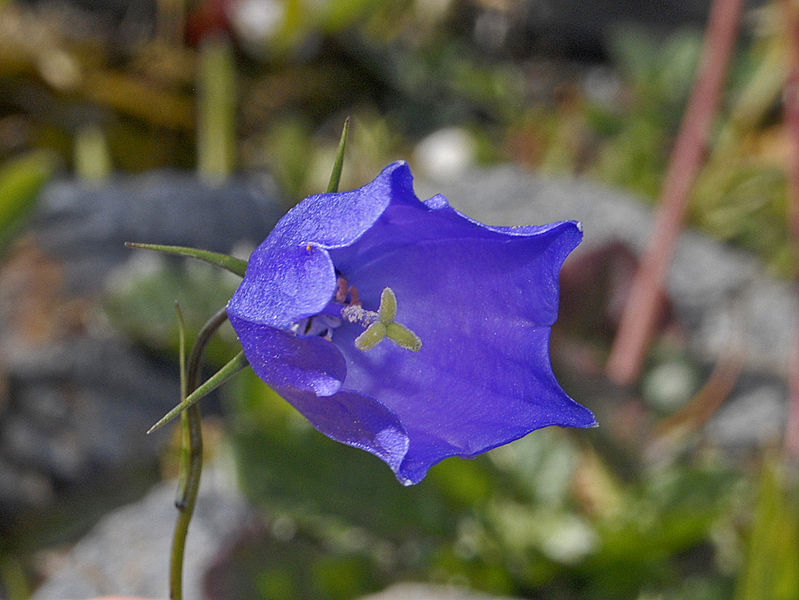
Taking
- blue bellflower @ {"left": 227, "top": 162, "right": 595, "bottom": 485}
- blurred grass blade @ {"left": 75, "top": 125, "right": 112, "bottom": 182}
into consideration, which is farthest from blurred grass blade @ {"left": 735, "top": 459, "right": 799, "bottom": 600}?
blurred grass blade @ {"left": 75, "top": 125, "right": 112, "bottom": 182}

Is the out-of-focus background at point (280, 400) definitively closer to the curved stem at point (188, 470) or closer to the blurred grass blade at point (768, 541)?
the blurred grass blade at point (768, 541)

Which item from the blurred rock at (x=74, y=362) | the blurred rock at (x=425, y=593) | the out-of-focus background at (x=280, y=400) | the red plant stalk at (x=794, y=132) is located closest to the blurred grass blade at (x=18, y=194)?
the out-of-focus background at (x=280, y=400)

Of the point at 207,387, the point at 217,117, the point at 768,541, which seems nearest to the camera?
the point at 207,387

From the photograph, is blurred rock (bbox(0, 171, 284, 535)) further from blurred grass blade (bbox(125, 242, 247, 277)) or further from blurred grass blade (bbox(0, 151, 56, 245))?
blurred grass blade (bbox(125, 242, 247, 277))

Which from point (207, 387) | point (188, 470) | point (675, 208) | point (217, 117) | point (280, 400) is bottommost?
point (217, 117)

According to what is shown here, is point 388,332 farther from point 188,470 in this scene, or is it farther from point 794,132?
point 794,132

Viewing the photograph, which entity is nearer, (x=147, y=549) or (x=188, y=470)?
(x=188, y=470)

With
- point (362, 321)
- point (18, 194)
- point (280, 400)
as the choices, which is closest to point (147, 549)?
point (280, 400)
